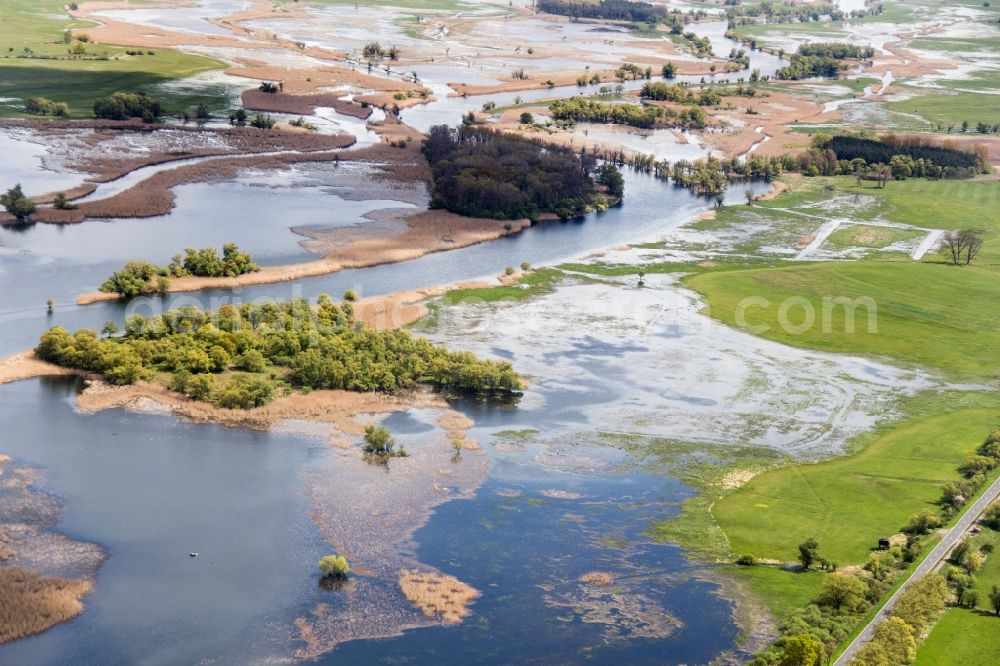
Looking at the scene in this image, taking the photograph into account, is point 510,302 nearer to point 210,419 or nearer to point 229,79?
point 210,419

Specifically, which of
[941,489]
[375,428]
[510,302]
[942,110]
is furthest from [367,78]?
[941,489]

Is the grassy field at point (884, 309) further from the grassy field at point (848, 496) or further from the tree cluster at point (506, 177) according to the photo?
the tree cluster at point (506, 177)

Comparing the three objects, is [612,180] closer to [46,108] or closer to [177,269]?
[177,269]

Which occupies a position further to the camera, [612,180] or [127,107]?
[127,107]

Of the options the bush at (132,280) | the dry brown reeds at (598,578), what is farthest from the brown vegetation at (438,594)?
the bush at (132,280)

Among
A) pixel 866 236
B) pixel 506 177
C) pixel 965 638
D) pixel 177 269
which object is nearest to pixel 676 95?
pixel 506 177
